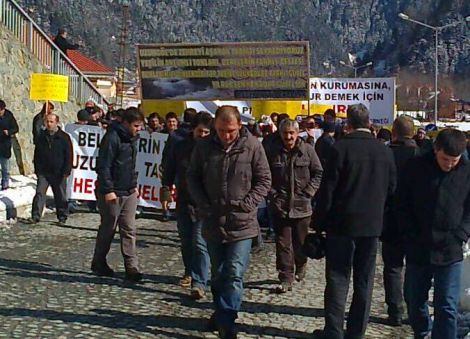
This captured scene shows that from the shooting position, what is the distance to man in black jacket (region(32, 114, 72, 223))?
13.9m

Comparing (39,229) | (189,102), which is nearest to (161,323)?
(39,229)

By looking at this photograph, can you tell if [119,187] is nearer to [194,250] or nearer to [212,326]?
[194,250]

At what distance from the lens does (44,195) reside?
14.0 m

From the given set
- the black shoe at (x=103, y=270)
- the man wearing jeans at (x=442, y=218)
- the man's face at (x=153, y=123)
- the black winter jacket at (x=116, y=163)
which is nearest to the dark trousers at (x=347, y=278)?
the man wearing jeans at (x=442, y=218)

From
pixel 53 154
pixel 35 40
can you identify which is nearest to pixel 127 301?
pixel 53 154

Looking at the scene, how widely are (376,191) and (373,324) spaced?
1651 mm

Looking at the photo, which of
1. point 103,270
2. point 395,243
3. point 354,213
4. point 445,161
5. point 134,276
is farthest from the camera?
point 103,270

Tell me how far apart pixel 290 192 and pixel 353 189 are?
2365mm

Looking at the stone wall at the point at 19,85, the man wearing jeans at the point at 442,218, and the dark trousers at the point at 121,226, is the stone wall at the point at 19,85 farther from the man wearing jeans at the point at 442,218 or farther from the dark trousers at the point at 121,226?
the man wearing jeans at the point at 442,218

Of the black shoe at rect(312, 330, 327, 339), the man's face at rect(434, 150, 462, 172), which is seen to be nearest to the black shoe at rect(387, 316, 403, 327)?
the black shoe at rect(312, 330, 327, 339)

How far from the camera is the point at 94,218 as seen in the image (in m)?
15.1

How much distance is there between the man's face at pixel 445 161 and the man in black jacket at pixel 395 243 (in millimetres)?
453

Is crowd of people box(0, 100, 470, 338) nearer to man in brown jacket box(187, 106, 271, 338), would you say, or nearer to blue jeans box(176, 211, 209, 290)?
man in brown jacket box(187, 106, 271, 338)

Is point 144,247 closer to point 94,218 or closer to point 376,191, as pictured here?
point 94,218
